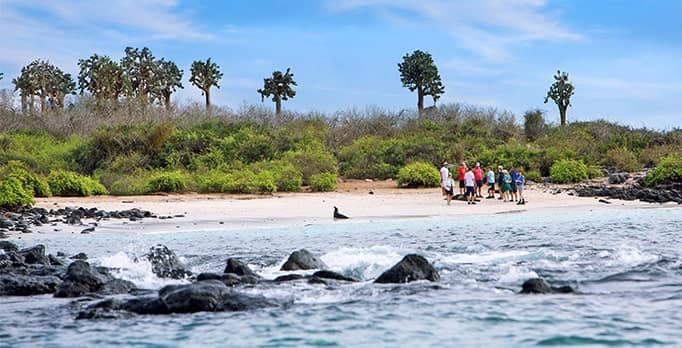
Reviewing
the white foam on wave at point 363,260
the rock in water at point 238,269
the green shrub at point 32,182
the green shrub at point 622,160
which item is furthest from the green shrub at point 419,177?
the rock in water at point 238,269

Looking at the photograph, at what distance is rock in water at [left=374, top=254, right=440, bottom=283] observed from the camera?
499 inches

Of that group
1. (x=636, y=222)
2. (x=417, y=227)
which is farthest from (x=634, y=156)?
(x=417, y=227)

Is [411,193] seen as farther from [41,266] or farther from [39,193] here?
[41,266]

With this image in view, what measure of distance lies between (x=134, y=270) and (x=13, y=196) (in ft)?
46.7

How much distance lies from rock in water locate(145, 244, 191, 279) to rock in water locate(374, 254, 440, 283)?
11.5 ft

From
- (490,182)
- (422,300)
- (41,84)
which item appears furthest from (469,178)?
(41,84)

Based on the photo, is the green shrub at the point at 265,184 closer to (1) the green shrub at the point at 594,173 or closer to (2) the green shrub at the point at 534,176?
(2) the green shrub at the point at 534,176

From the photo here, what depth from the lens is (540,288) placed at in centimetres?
1142

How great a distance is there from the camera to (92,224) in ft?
76.7

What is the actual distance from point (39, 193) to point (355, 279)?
23513 mm

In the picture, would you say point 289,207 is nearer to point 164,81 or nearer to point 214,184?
point 214,184

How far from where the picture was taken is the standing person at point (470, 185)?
101 ft

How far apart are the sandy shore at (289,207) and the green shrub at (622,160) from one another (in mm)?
8605

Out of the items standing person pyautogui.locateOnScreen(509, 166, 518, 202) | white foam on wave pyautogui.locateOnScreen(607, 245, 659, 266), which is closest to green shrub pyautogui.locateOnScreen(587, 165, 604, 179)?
standing person pyautogui.locateOnScreen(509, 166, 518, 202)
